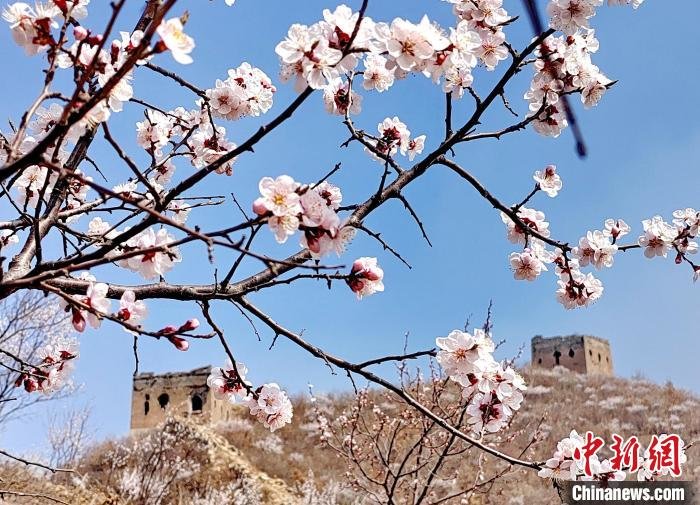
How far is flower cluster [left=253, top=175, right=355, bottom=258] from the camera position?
5.44 feet

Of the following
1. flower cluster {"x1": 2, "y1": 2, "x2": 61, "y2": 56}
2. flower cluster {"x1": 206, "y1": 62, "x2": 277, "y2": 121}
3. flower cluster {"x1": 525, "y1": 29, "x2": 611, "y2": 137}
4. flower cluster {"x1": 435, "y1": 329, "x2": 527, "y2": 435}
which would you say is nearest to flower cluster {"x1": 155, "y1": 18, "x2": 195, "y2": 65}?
flower cluster {"x1": 2, "y1": 2, "x2": 61, "y2": 56}

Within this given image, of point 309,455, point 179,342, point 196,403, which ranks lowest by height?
point 309,455

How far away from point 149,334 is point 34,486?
9.41 metres

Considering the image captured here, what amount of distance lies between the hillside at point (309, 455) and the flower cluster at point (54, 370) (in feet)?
14.2

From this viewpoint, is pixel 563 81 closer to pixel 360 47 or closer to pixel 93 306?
pixel 360 47

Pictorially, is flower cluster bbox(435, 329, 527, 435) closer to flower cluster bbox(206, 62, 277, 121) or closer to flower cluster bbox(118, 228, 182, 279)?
flower cluster bbox(118, 228, 182, 279)

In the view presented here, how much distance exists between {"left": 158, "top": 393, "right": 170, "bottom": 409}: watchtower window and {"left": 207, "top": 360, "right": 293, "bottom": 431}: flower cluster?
999 inches

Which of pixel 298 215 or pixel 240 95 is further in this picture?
pixel 240 95

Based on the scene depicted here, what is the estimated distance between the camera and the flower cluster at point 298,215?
1658 mm

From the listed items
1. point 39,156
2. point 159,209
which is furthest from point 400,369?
point 39,156

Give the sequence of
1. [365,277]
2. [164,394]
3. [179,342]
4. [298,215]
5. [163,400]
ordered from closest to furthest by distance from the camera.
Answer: [298,215] → [179,342] → [365,277] → [164,394] → [163,400]

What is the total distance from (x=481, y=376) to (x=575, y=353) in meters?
31.1

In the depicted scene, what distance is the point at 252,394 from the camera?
2.76 metres

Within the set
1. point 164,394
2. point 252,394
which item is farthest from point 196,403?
point 252,394
